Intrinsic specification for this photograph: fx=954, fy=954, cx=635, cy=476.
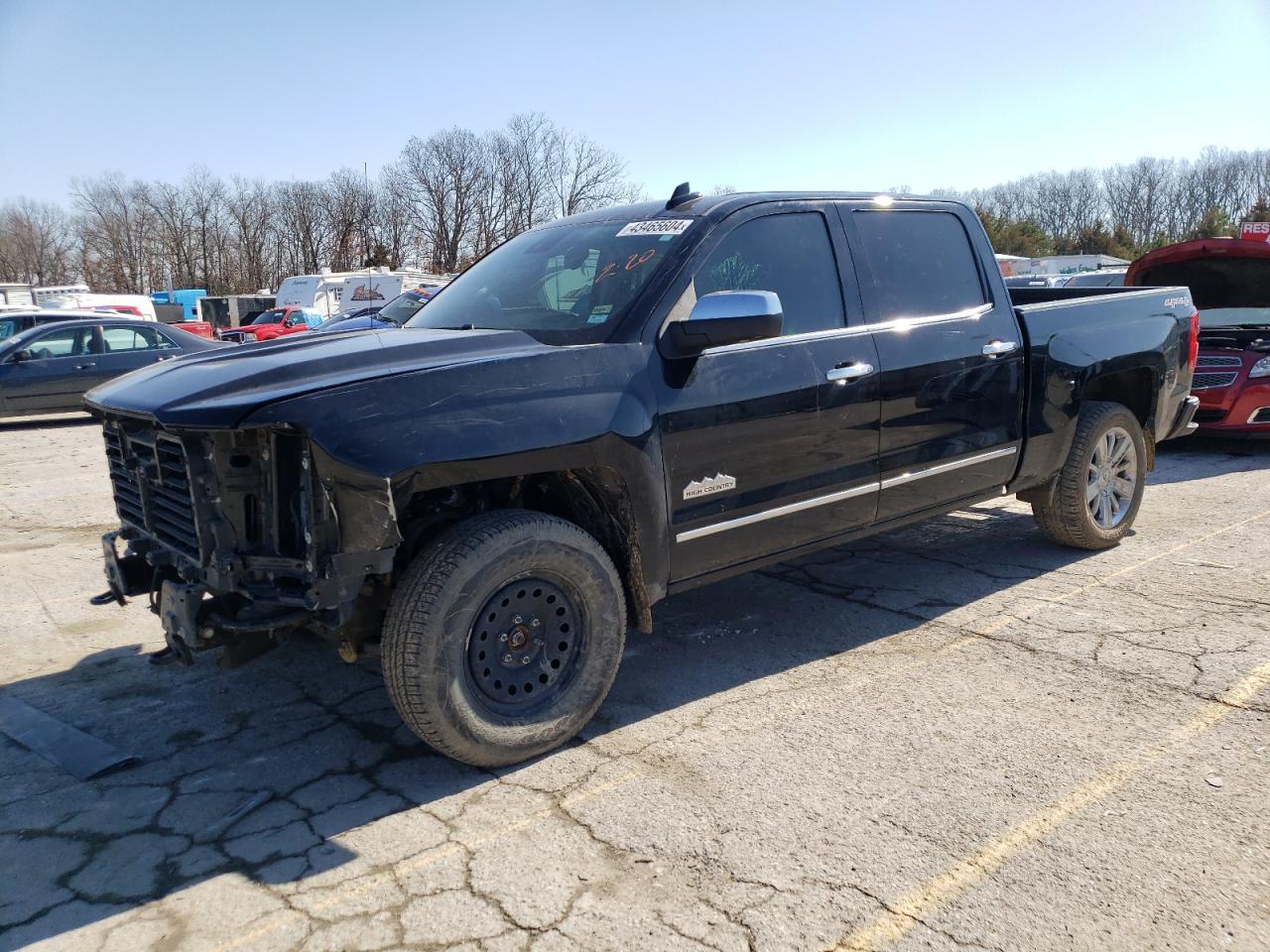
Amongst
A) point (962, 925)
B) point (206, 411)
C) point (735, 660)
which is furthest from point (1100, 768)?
point (206, 411)

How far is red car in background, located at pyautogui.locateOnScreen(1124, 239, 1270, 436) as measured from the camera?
8.69m

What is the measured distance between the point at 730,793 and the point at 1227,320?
905cm

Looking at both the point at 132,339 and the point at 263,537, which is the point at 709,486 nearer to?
the point at 263,537

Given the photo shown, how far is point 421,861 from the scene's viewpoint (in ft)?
9.14

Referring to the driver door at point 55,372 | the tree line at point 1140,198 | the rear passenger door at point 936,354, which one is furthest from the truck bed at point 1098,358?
the tree line at point 1140,198

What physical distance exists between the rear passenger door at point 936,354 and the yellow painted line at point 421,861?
1983 mm

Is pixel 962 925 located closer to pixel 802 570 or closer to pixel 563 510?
pixel 563 510

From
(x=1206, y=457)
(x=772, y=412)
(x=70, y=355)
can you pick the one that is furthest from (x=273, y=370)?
(x=70, y=355)

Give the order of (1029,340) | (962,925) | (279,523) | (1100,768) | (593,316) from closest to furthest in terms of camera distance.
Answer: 1. (962,925)
2. (279,523)
3. (1100,768)
4. (593,316)
5. (1029,340)

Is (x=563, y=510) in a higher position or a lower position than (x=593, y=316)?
lower

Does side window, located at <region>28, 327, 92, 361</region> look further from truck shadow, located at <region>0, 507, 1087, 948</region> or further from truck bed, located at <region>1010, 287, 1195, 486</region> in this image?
truck bed, located at <region>1010, 287, 1195, 486</region>

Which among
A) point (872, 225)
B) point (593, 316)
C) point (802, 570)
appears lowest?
point (802, 570)

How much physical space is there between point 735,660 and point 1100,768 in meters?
1.55

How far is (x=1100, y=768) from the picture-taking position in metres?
3.21
